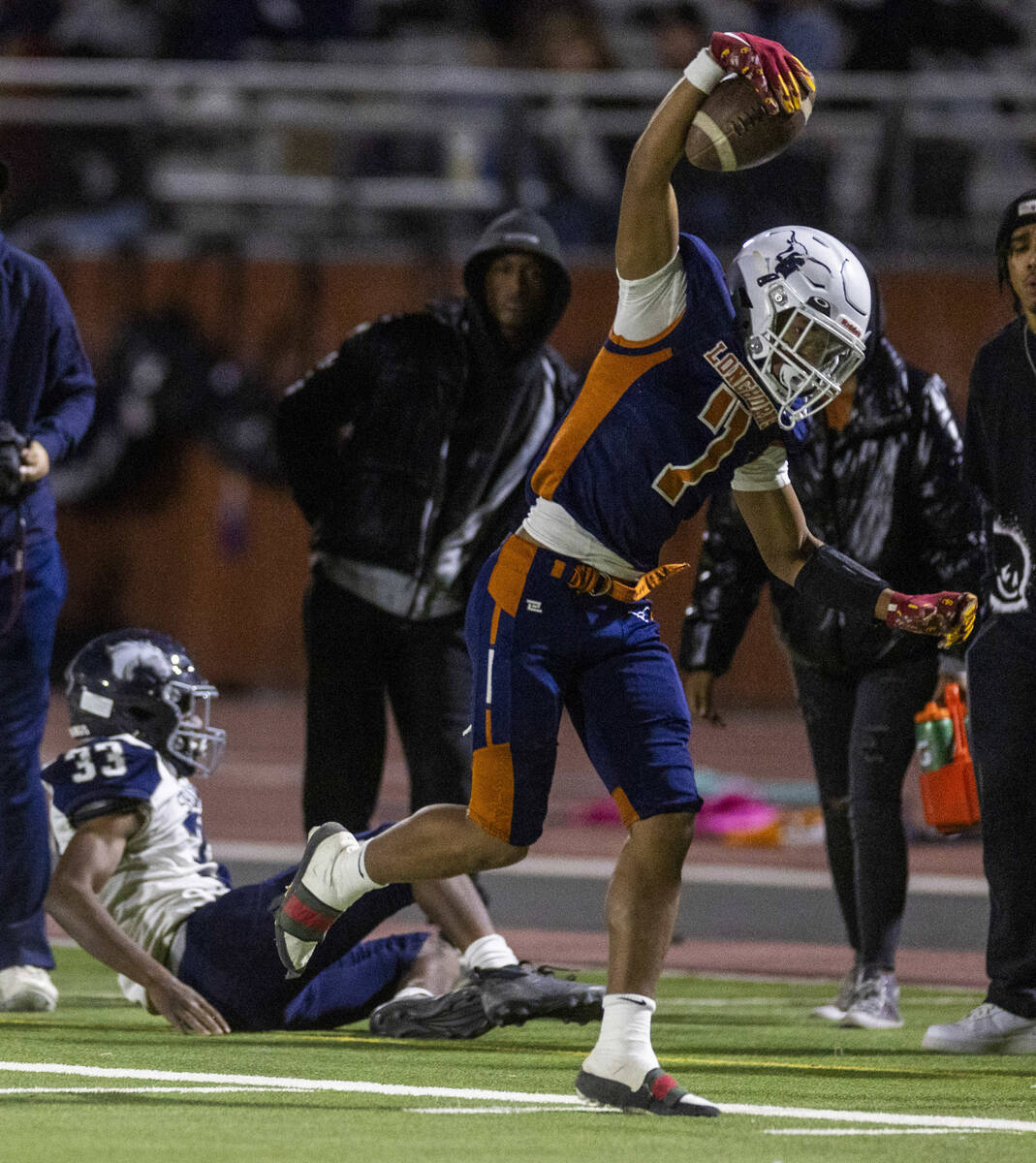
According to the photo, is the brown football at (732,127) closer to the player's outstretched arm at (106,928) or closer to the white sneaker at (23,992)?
the player's outstretched arm at (106,928)

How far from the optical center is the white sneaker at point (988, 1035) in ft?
20.0

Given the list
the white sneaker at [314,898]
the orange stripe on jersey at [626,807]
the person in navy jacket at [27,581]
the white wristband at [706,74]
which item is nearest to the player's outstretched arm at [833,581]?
the orange stripe on jersey at [626,807]

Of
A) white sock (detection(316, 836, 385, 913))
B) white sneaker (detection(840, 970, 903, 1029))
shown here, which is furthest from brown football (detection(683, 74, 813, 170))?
white sneaker (detection(840, 970, 903, 1029))

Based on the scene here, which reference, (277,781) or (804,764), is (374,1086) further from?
(804,764)

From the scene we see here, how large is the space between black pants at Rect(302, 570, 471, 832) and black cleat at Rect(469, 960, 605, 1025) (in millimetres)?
1221

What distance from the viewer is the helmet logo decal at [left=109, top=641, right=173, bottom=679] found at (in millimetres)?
6426

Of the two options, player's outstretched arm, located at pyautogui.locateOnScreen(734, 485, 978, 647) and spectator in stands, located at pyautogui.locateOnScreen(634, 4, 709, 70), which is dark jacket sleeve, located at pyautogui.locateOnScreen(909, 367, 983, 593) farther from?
spectator in stands, located at pyautogui.locateOnScreen(634, 4, 709, 70)

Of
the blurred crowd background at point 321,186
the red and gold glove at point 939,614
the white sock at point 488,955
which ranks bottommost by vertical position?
the white sock at point 488,955

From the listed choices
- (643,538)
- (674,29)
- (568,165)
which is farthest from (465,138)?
(643,538)

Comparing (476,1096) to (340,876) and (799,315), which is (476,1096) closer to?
(340,876)

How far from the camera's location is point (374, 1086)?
5023mm

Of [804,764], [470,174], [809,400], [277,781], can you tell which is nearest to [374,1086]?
[809,400]

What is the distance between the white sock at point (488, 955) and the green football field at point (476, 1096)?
0.22 meters

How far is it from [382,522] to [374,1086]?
2.45m
